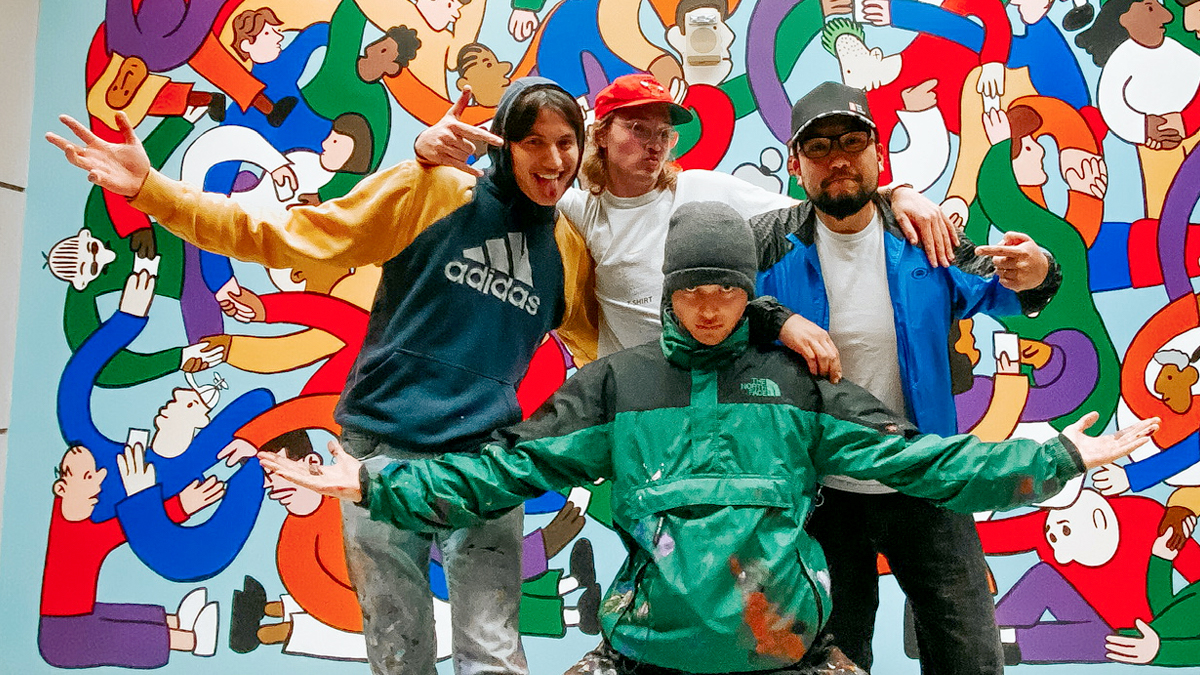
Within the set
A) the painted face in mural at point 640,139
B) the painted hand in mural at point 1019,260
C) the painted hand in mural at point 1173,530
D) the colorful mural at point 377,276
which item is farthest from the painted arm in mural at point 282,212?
the painted hand in mural at point 1173,530

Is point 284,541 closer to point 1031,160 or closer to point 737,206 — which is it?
→ point 737,206

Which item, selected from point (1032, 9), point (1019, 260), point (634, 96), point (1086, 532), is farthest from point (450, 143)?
point (1086, 532)

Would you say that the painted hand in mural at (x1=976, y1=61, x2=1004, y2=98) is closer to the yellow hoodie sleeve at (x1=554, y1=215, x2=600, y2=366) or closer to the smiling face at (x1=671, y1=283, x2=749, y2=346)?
the yellow hoodie sleeve at (x1=554, y1=215, x2=600, y2=366)

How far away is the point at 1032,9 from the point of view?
324 centimetres

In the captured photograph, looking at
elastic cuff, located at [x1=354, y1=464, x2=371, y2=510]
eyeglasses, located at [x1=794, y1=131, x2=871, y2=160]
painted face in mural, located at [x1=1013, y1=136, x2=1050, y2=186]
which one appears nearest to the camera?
elastic cuff, located at [x1=354, y1=464, x2=371, y2=510]

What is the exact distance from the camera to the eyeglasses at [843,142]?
76.7 inches

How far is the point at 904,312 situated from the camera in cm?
195

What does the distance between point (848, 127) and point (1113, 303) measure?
1.80 meters

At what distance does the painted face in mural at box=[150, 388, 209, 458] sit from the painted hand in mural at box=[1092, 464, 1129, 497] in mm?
3113

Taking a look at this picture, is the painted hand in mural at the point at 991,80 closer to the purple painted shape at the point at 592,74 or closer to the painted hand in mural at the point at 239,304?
the purple painted shape at the point at 592,74

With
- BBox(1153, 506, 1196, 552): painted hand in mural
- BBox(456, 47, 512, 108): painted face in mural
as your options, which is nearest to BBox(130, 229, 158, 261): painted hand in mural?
BBox(456, 47, 512, 108): painted face in mural

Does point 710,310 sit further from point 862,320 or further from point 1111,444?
point 1111,444

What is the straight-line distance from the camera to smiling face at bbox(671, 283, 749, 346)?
1728 millimetres

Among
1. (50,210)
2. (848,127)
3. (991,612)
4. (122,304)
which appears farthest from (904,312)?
(50,210)
